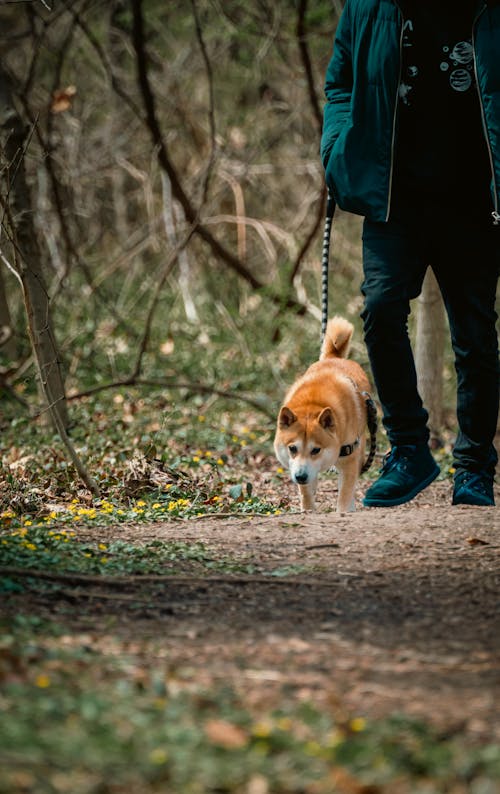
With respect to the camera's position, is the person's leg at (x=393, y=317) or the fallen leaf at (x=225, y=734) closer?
the fallen leaf at (x=225, y=734)

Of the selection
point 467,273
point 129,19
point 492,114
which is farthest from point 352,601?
point 129,19

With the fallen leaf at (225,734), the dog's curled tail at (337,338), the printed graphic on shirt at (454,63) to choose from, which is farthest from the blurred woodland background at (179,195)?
the fallen leaf at (225,734)

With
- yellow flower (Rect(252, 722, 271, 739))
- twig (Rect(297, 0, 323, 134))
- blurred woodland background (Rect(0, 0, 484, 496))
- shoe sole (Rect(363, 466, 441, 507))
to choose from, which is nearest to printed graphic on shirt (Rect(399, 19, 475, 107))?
shoe sole (Rect(363, 466, 441, 507))

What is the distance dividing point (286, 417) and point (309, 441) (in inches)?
7.8

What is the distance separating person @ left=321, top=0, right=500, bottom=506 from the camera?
15.4 feet

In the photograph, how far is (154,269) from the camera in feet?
43.9

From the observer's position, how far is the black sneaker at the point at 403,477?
5191 millimetres

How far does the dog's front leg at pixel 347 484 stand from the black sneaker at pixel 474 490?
85 centimetres

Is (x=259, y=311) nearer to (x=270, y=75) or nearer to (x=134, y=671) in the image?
(x=270, y=75)

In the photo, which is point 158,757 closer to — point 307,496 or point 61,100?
point 307,496

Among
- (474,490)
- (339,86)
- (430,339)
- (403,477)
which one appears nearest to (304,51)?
(430,339)

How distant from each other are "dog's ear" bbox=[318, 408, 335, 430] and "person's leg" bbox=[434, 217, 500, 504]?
2.48 ft

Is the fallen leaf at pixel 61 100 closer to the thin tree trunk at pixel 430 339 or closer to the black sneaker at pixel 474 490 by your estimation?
the thin tree trunk at pixel 430 339

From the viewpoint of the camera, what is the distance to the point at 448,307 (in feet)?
16.6
